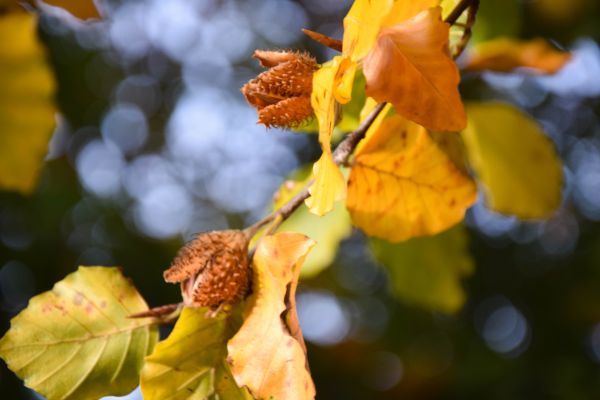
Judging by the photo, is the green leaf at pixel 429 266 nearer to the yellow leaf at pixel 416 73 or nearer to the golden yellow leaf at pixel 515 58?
the golden yellow leaf at pixel 515 58

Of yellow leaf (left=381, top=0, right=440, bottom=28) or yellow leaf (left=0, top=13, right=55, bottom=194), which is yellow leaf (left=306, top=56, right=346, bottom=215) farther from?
yellow leaf (left=0, top=13, right=55, bottom=194)

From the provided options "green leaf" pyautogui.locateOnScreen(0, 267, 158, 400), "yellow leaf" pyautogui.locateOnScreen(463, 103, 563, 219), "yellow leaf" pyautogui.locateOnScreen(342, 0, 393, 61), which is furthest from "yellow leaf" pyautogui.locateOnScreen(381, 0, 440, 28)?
"yellow leaf" pyautogui.locateOnScreen(463, 103, 563, 219)

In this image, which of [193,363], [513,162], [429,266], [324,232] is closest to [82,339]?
[193,363]

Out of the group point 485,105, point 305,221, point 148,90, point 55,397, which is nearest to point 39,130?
point 305,221

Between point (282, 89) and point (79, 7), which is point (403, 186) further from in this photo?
point (79, 7)

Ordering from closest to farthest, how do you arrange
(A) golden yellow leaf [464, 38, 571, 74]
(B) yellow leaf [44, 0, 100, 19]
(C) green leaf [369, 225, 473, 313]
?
(B) yellow leaf [44, 0, 100, 19], (A) golden yellow leaf [464, 38, 571, 74], (C) green leaf [369, 225, 473, 313]

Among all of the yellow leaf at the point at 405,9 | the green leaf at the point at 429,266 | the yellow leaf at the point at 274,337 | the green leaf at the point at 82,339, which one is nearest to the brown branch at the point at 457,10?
the yellow leaf at the point at 405,9
